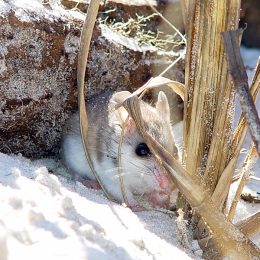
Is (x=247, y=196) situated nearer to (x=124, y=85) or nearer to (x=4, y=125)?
(x=124, y=85)

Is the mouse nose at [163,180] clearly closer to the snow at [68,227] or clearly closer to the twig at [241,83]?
the snow at [68,227]

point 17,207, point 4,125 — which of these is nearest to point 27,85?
point 4,125

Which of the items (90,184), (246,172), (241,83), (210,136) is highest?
(241,83)

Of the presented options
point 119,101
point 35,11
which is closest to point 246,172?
point 119,101

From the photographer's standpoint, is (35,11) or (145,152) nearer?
(35,11)

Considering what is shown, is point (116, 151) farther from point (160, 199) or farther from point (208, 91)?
point (208, 91)

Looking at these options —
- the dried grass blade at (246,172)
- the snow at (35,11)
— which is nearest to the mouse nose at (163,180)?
the dried grass blade at (246,172)
